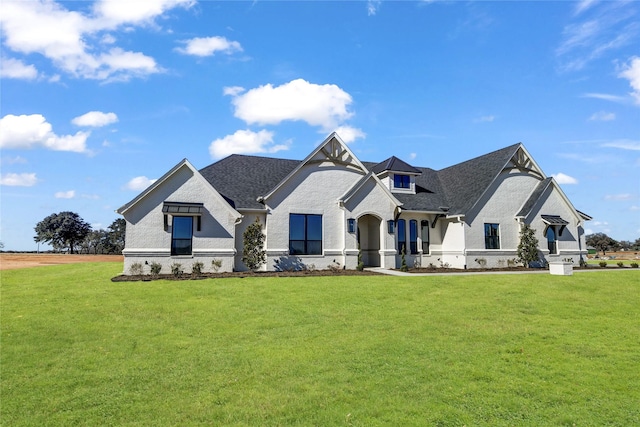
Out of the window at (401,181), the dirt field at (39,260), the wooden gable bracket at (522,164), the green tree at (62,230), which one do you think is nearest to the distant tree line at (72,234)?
the green tree at (62,230)

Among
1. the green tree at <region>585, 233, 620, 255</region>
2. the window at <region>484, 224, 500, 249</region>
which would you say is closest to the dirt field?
the window at <region>484, 224, 500, 249</region>

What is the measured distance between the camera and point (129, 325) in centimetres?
1105

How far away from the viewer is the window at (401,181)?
29681 millimetres

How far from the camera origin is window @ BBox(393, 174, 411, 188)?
29.7 metres

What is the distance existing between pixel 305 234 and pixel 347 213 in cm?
315

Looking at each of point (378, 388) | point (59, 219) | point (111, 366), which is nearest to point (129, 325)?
point (111, 366)

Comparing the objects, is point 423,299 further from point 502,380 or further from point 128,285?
point 128,285

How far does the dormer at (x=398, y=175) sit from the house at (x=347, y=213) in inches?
3.5

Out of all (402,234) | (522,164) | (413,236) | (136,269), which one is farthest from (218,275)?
(522,164)

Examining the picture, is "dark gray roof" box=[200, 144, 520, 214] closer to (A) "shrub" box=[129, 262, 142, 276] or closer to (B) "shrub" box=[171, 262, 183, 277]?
(B) "shrub" box=[171, 262, 183, 277]

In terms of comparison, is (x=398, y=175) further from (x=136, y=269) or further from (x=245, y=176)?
(x=136, y=269)

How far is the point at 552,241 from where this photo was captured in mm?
30031

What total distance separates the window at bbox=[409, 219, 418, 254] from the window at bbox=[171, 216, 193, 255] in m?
15.7

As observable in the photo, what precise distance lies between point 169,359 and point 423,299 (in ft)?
31.3
